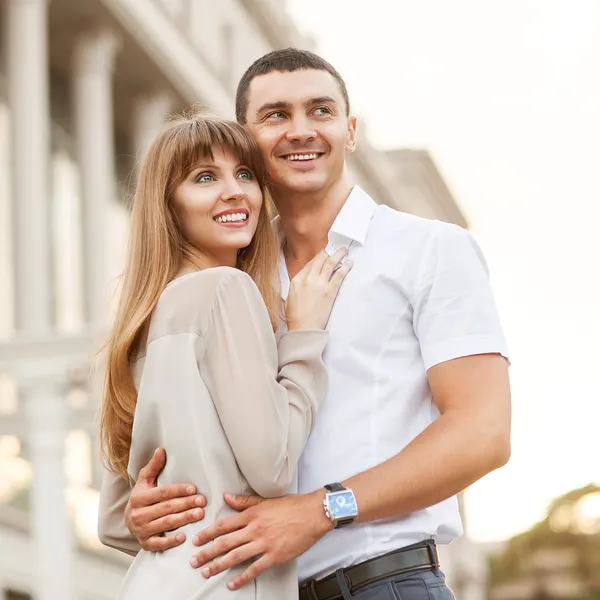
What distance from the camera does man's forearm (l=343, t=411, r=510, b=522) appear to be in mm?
4633

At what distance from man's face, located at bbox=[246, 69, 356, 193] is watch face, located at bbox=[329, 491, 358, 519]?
50.7 inches

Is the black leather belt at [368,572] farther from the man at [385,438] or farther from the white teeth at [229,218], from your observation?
the white teeth at [229,218]

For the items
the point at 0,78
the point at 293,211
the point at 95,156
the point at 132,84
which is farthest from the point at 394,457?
the point at 132,84

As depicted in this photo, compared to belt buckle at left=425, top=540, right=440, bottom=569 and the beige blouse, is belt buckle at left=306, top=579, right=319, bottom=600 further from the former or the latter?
belt buckle at left=425, top=540, right=440, bottom=569

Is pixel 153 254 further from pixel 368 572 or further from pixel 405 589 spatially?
pixel 405 589

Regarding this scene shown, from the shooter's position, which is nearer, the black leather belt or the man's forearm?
the man's forearm

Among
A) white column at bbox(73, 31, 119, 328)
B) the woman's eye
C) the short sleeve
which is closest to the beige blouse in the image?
the short sleeve

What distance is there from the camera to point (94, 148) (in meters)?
25.1

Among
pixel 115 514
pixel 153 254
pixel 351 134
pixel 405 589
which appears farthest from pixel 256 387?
pixel 351 134

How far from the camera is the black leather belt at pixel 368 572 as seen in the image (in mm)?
4754

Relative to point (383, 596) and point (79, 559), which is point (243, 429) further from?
point (79, 559)

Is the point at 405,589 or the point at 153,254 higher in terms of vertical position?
the point at 153,254

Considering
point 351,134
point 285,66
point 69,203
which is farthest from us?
point 69,203

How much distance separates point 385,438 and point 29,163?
16.6 meters
